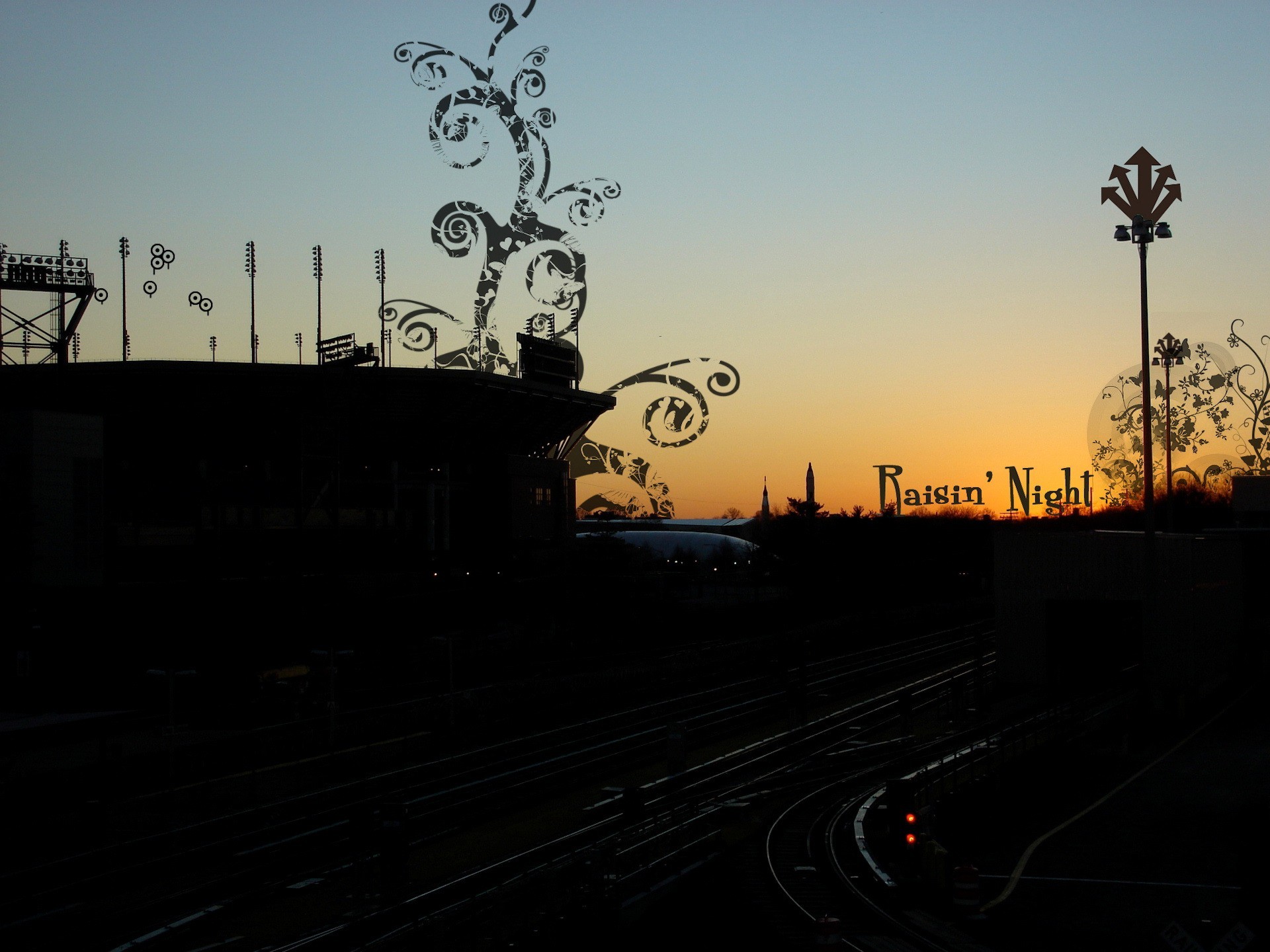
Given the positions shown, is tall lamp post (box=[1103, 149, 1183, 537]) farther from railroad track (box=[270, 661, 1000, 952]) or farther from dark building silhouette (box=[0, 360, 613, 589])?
dark building silhouette (box=[0, 360, 613, 589])

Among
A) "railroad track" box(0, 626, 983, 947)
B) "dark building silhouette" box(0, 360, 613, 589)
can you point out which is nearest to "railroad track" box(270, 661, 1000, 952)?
"railroad track" box(0, 626, 983, 947)

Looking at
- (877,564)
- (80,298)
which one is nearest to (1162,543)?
(80,298)

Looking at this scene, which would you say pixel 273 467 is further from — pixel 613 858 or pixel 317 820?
pixel 613 858

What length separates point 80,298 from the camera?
47.4 meters

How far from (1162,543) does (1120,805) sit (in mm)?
12493

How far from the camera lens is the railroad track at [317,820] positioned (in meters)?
17.9

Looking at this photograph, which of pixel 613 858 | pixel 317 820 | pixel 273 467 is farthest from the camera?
pixel 273 467

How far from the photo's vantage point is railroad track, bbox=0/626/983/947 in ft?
58.8

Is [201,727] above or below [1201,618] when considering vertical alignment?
below

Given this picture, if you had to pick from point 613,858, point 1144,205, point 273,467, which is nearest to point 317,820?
point 613,858

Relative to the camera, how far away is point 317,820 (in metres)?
23.2

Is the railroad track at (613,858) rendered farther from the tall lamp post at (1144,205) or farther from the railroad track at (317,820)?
the tall lamp post at (1144,205)

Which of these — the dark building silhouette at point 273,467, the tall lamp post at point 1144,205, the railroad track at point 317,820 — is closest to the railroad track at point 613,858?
the railroad track at point 317,820

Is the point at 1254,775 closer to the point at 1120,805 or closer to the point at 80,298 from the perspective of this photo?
the point at 1120,805
